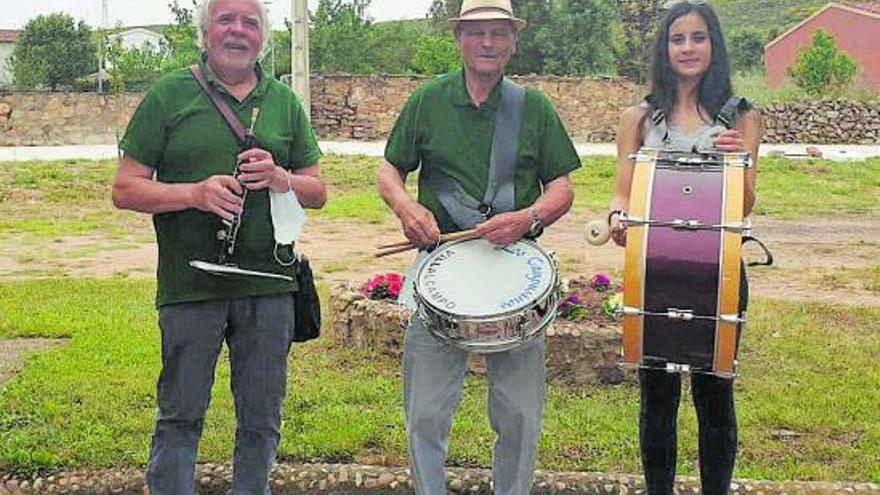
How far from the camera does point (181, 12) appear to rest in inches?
1670

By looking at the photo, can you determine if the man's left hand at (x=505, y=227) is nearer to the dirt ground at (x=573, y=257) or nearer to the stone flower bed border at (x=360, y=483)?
the stone flower bed border at (x=360, y=483)

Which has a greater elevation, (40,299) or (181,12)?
(181,12)

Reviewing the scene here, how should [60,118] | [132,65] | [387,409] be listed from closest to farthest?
[387,409] < [60,118] < [132,65]

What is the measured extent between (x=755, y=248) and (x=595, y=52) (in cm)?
3099

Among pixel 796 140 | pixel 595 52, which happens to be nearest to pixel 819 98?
pixel 796 140

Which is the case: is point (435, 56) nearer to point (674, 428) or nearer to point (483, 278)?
point (674, 428)

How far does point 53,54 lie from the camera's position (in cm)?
4494

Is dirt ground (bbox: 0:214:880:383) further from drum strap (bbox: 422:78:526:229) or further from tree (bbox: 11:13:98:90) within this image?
tree (bbox: 11:13:98:90)

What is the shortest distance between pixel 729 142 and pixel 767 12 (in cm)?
9844

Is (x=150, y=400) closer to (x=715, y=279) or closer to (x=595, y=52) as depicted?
(x=715, y=279)

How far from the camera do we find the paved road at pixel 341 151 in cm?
2355

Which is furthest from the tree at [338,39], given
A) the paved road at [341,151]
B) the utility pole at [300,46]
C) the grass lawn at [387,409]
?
the grass lawn at [387,409]

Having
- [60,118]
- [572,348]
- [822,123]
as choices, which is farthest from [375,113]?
[572,348]

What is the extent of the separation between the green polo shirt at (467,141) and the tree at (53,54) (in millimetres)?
41850
